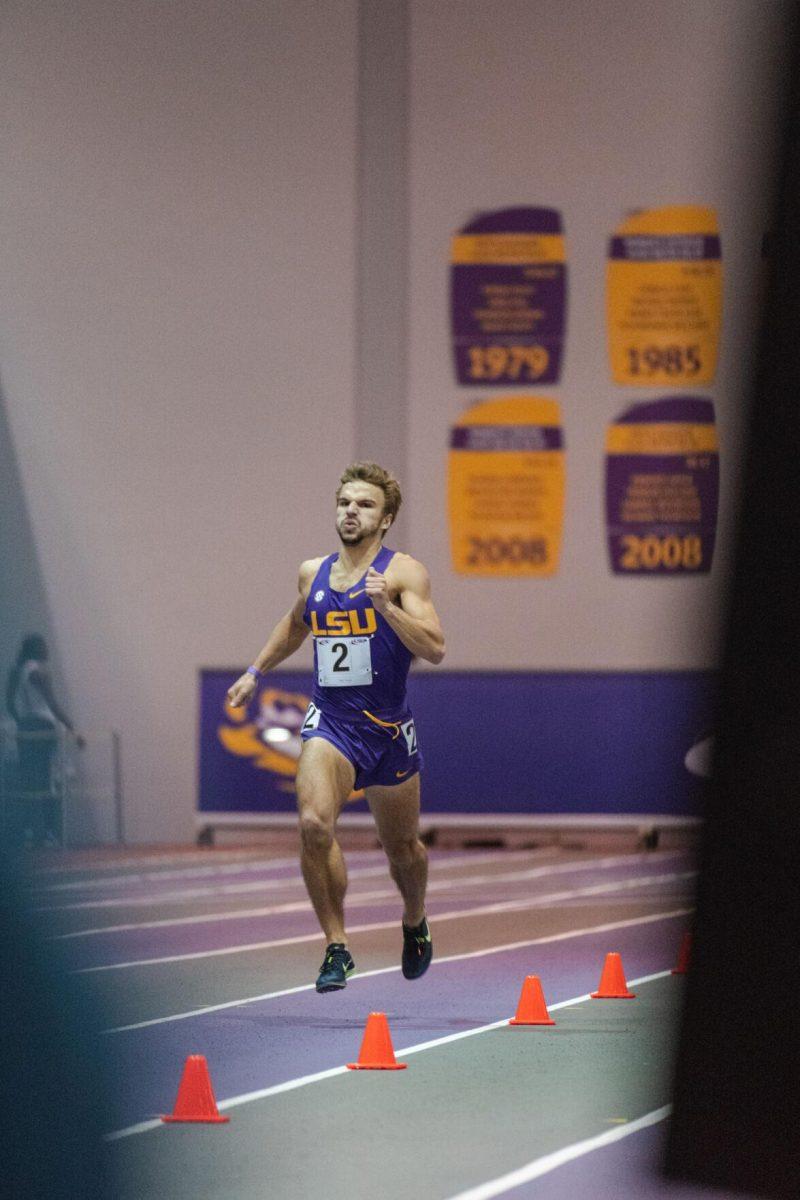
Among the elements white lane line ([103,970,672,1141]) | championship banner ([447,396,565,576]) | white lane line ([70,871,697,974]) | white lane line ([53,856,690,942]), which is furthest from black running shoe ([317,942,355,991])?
championship banner ([447,396,565,576])

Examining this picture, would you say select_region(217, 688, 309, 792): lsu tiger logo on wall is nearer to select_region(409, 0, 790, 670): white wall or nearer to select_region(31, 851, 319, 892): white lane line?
select_region(31, 851, 319, 892): white lane line

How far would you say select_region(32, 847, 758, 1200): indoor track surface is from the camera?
5.32 meters

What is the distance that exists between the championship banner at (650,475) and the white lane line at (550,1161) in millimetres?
14888

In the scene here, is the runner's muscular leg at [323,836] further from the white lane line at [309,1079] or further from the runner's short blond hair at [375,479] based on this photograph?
the runner's short blond hair at [375,479]

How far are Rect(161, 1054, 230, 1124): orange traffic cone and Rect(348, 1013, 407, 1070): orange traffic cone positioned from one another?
42.6 inches

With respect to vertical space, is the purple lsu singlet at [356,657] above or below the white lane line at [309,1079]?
above

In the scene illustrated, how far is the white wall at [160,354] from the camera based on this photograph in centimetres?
2131

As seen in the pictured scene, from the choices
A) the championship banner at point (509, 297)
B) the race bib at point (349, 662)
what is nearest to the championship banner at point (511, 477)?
the championship banner at point (509, 297)

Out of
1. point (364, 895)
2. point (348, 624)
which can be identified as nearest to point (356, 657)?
point (348, 624)

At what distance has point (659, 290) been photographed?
2089cm

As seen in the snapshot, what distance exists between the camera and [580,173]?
68.9 feet

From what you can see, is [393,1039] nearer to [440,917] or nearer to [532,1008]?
[532,1008]

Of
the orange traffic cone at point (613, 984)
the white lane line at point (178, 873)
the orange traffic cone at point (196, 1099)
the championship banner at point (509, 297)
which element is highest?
the championship banner at point (509, 297)

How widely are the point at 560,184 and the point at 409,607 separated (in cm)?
1323
